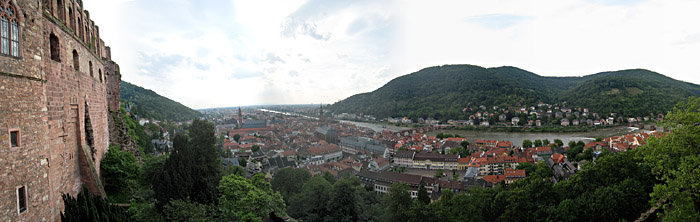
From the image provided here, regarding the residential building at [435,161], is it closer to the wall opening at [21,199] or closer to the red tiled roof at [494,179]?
the red tiled roof at [494,179]

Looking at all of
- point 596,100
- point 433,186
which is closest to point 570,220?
point 433,186

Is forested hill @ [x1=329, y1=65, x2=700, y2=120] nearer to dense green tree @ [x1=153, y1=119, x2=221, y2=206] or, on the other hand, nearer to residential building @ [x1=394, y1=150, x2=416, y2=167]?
residential building @ [x1=394, y1=150, x2=416, y2=167]

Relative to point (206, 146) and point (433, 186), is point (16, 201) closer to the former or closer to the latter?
point (206, 146)

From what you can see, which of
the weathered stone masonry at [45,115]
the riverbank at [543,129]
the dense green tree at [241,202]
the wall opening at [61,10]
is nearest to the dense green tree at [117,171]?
the weathered stone masonry at [45,115]

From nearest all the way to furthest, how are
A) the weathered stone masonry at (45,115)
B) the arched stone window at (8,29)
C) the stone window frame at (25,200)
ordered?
the arched stone window at (8,29) → the weathered stone masonry at (45,115) → the stone window frame at (25,200)

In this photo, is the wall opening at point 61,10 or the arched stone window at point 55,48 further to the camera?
the wall opening at point 61,10

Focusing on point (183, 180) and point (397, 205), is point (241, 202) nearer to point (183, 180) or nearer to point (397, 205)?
point (183, 180)
